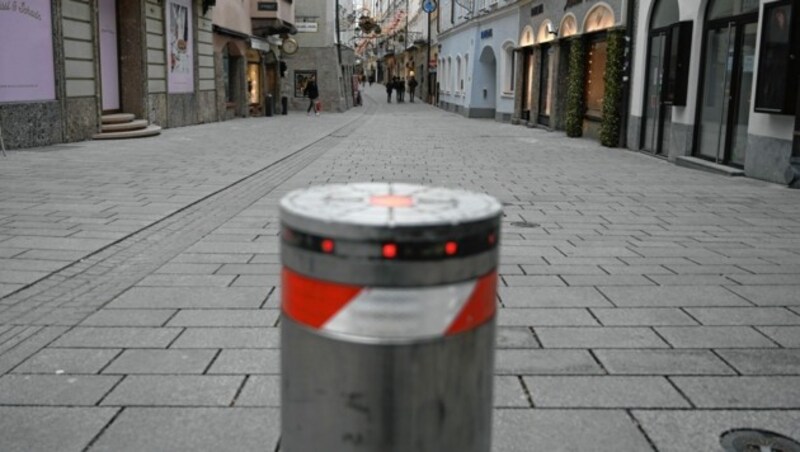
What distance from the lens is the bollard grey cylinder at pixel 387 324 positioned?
1896 millimetres

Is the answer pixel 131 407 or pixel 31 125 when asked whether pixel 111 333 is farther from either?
pixel 31 125

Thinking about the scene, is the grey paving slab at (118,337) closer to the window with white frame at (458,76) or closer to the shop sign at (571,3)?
the shop sign at (571,3)

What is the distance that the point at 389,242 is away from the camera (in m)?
1.87

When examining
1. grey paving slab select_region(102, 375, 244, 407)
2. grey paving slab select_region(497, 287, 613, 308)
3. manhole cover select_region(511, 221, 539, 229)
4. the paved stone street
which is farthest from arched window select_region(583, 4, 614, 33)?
grey paving slab select_region(102, 375, 244, 407)

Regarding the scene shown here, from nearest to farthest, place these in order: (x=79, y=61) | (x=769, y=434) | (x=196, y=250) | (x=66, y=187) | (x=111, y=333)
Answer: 1. (x=769, y=434)
2. (x=111, y=333)
3. (x=196, y=250)
4. (x=66, y=187)
5. (x=79, y=61)

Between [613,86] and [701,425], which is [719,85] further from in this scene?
[701,425]

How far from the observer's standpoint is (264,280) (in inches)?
226

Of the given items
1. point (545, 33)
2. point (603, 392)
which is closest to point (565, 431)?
point (603, 392)

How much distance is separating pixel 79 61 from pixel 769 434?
661 inches

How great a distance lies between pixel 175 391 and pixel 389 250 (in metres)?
2.18

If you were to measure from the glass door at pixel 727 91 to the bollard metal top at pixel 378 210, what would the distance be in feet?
38.9

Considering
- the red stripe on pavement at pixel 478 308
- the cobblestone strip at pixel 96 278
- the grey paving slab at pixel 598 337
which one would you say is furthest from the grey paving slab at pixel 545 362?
the cobblestone strip at pixel 96 278

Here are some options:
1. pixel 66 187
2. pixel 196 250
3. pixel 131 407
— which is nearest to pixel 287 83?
pixel 66 187

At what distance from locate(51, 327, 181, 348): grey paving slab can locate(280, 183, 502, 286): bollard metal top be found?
2.56m
